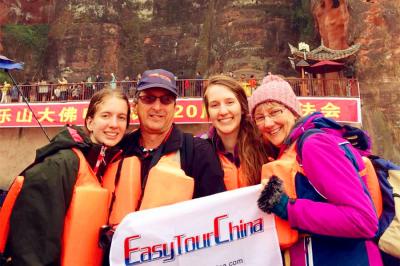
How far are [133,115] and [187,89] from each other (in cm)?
273

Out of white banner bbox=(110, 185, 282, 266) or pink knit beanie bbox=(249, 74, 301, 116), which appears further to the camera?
pink knit beanie bbox=(249, 74, 301, 116)

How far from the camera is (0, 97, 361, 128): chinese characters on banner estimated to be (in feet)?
42.0

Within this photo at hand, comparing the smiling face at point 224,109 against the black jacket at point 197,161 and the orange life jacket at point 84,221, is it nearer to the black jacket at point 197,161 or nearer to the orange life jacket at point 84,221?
the black jacket at point 197,161

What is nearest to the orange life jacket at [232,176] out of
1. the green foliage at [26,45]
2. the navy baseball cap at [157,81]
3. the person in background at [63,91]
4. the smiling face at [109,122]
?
the navy baseball cap at [157,81]

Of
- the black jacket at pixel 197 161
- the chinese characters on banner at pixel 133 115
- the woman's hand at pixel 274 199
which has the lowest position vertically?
the woman's hand at pixel 274 199

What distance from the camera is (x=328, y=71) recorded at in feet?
54.3

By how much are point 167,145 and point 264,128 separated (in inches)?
→ 27.5

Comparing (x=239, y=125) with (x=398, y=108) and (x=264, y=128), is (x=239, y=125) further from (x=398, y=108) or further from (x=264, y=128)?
(x=398, y=108)

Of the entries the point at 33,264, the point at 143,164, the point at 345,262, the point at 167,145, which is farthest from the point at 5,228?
the point at 345,262

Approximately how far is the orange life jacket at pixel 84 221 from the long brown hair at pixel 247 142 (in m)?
1.03

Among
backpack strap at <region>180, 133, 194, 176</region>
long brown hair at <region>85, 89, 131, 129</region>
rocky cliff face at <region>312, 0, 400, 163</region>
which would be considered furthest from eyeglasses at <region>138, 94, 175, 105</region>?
rocky cliff face at <region>312, 0, 400, 163</region>

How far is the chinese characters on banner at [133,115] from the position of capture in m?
12.8

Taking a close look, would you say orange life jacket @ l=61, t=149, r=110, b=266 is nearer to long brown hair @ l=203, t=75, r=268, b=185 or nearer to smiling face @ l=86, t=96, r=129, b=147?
smiling face @ l=86, t=96, r=129, b=147

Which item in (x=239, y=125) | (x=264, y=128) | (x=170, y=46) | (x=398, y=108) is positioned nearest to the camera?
(x=264, y=128)
